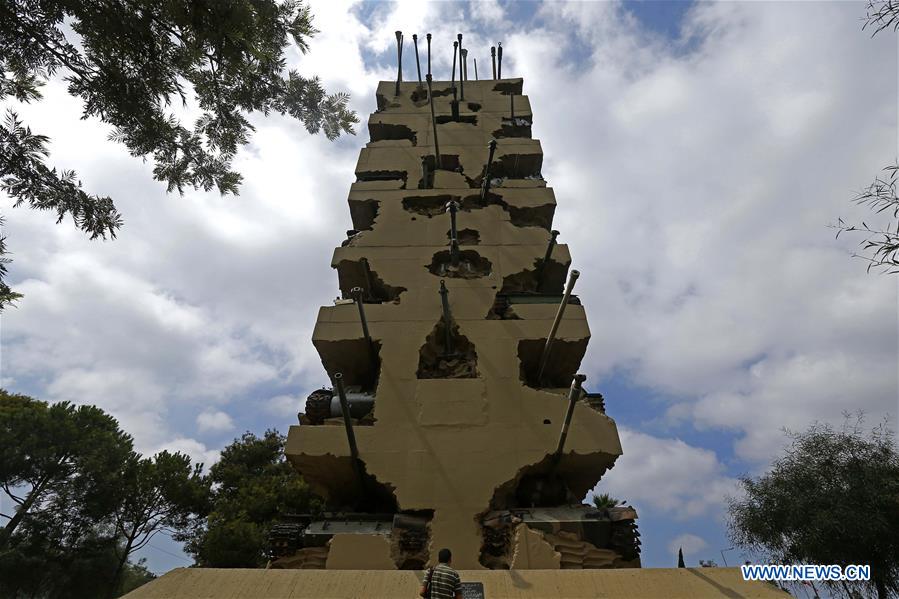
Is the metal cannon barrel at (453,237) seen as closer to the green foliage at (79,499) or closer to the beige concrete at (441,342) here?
the beige concrete at (441,342)

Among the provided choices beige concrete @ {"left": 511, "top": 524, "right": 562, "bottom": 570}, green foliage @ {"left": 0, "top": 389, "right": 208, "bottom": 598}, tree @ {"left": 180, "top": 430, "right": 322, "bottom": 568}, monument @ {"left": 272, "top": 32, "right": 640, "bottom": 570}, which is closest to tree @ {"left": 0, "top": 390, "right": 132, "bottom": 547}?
green foliage @ {"left": 0, "top": 389, "right": 208, "bottom": 598}

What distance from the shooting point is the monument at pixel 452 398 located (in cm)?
862

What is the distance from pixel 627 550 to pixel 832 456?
15.3 metres

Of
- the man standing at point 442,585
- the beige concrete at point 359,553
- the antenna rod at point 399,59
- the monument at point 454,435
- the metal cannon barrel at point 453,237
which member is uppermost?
the antenna rod at point 399,59

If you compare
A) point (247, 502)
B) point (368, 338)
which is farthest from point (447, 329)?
point (247, 502)

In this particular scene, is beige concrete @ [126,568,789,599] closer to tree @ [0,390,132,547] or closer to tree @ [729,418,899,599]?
tree @ [729,418,899,599]

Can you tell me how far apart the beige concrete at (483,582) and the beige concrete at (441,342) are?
1622 mm

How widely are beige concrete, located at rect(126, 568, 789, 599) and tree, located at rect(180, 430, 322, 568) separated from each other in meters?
12.8

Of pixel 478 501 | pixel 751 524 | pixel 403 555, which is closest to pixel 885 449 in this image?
pixel 751 524

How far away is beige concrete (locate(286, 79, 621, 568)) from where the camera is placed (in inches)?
362

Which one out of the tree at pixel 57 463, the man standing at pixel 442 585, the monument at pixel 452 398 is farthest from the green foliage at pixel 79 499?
the man standing at pixel 442 585

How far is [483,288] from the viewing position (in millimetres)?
12180

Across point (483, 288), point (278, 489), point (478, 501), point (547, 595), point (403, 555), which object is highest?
point (483, 288)

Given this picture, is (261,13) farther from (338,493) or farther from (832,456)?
(832,456)
